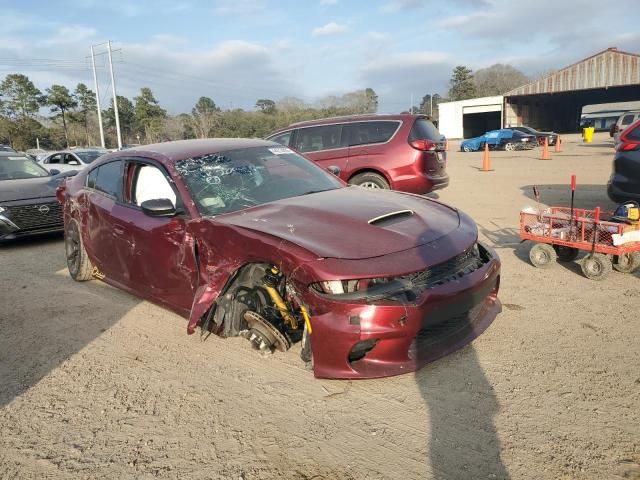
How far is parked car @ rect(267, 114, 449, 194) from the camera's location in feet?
28.3

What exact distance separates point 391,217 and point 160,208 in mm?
1758

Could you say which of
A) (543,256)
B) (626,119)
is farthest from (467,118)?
(543,256)

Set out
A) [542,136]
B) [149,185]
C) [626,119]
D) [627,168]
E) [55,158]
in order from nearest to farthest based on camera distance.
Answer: [149,185]
[627,168]
[55,158]
[626,119]
[542,136]

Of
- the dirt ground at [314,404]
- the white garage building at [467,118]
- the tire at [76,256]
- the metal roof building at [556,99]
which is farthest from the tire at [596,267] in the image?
the white garage building at [467,118]

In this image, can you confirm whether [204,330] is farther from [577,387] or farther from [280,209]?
[577,387]

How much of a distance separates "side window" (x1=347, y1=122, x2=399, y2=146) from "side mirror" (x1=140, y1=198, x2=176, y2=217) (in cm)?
568

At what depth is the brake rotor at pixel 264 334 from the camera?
3.38 m

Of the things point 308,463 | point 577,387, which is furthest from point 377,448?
point 577,387

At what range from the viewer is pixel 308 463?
2480 mm

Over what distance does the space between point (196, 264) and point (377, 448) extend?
1.92m

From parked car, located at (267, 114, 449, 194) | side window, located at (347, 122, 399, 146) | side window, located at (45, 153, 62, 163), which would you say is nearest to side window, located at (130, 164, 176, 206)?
parked car, located at (267, 114, 449, 194)

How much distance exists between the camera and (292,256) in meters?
3.06

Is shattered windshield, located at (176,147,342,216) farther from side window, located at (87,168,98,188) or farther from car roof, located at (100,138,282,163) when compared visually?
side window, located at (87,168,98,188)

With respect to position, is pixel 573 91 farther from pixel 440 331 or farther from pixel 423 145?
pixel 440 331
